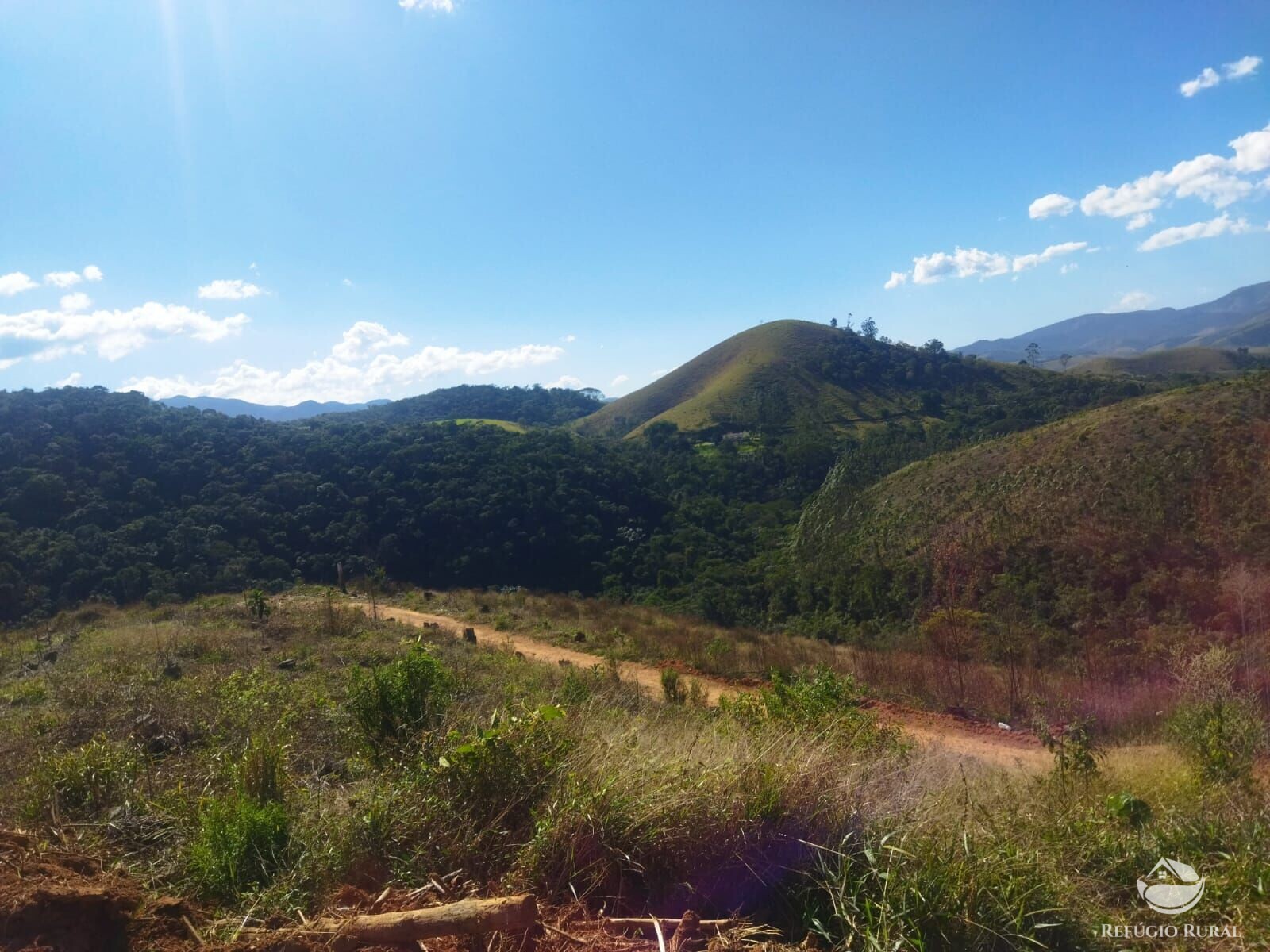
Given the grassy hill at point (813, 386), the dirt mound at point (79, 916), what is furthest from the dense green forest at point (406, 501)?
the dirt mound at point (79, 916)

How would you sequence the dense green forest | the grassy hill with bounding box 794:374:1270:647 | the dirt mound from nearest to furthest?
the dirt mound, the grassy hill with bounding box 794:374:1270:647, the dense green forest

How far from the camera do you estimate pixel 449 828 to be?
8.86 ft

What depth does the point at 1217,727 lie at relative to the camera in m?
4.57

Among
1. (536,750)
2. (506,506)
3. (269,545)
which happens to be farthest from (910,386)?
(536,750)

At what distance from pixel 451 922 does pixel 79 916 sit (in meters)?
1.44

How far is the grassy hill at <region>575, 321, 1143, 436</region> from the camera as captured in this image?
57.6 m

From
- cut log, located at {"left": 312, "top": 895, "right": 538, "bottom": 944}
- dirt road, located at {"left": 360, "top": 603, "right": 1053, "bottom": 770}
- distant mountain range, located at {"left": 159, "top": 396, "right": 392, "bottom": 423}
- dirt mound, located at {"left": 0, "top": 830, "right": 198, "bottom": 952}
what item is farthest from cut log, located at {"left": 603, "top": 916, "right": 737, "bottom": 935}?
distant mountain range, located at {"left": 159, "top": 396, "right": 392, "bottom": 423}

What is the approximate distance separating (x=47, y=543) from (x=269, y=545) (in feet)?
24.7

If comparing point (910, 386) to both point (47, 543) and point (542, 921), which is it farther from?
point (542, 921)

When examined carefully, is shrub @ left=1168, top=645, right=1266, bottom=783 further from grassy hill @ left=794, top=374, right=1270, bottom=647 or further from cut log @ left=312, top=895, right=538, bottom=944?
grassy hill @ left=794, top=374, right=1270, bottom=647

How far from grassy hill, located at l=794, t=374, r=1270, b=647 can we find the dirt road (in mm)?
8687

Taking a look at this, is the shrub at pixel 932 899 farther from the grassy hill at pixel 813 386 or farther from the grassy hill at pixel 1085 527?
the grassy hill at pixel 813 386

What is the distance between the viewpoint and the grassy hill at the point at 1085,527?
55.3 feet

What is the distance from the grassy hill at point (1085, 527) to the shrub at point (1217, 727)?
10554mm
